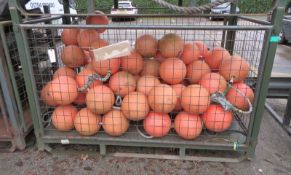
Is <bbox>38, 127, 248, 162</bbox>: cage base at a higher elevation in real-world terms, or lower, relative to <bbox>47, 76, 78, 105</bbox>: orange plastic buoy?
lower

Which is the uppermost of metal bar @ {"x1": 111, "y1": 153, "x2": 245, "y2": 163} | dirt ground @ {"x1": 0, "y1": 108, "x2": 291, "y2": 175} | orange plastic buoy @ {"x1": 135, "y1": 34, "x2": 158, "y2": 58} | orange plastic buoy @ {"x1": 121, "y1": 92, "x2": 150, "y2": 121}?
orange plastic buoy @ {"x1": 135, "y1": 34, "x2": 158, "y2": 58}

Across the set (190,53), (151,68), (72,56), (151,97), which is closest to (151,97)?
(151,97)

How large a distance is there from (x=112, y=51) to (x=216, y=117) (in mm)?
1159

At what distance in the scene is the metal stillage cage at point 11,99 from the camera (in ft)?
7.82

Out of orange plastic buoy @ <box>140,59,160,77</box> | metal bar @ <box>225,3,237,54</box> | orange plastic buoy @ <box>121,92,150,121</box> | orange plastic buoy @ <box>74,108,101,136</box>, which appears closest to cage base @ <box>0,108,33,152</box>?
orange plastic buoy @ <box>74,108,101,136</box>

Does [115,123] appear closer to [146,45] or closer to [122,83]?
[122,83]

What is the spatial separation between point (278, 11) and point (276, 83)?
172cm

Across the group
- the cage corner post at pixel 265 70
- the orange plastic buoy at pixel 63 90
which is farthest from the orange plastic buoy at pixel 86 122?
the cage corner post at pixel 265 70

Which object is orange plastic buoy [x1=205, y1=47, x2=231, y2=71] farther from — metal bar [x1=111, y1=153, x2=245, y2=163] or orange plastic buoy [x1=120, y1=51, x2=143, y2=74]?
metal bar [x1=111, y1=153, x2=245, y2=163]

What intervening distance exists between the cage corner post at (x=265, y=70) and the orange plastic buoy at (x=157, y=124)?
0.80m

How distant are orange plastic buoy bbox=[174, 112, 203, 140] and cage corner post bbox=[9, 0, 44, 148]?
1402 millimetres

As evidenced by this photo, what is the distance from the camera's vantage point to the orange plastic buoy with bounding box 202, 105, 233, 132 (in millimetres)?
2383

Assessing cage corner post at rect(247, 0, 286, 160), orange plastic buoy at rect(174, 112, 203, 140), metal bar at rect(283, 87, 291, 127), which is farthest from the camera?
metal bar at rect(283, 87, 291, 127)

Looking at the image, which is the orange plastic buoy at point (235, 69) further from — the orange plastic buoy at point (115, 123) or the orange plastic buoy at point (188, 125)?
the orange plastic buoy at point (115, 123)
